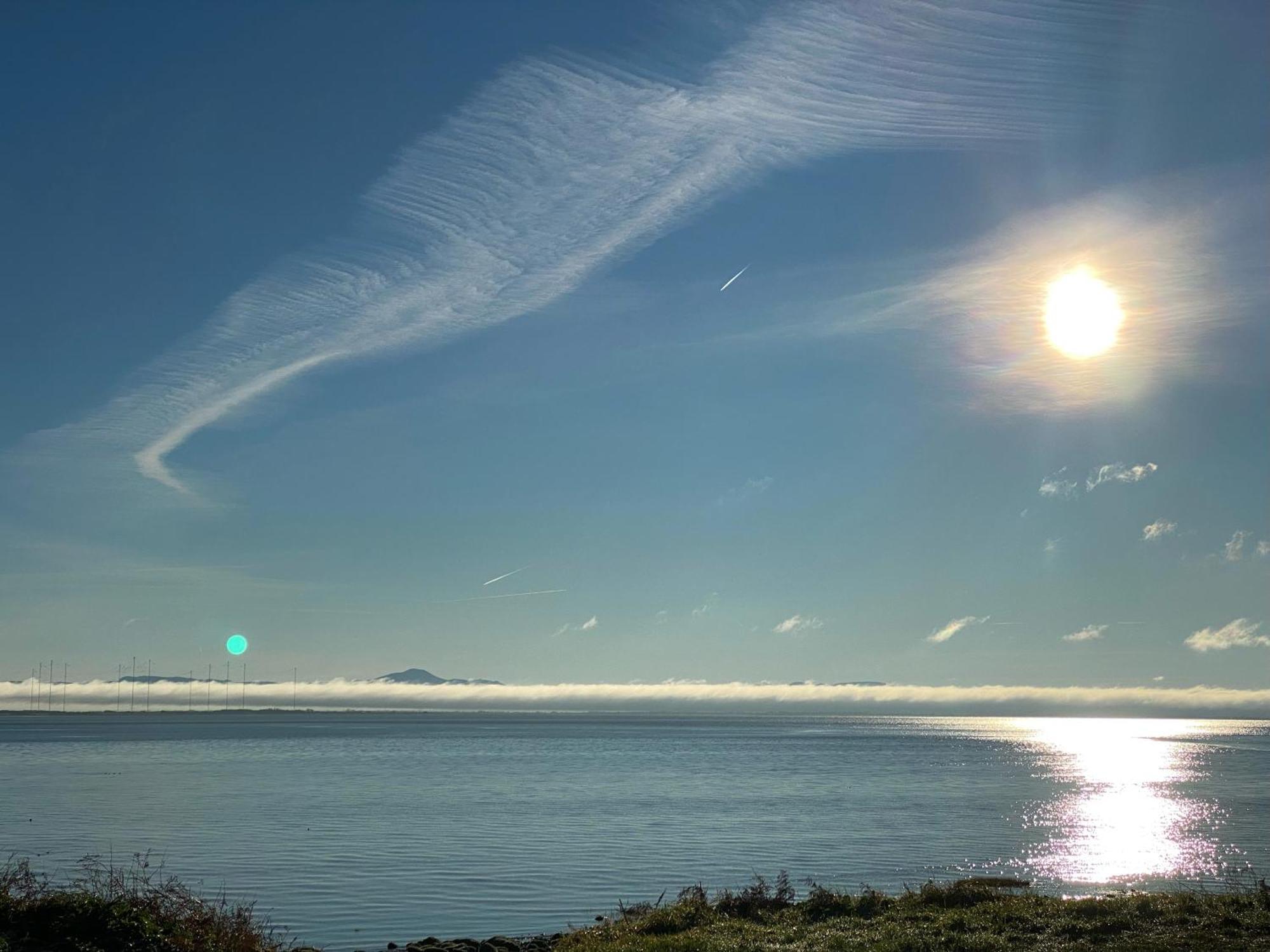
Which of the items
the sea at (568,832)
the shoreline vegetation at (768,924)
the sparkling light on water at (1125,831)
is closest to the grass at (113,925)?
the shoreline vegetation at (768,924)

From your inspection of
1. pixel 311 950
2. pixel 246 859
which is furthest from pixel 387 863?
pixel 311 950

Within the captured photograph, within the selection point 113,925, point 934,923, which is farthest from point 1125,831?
point 113,925

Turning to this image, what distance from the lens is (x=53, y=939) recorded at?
780 inches

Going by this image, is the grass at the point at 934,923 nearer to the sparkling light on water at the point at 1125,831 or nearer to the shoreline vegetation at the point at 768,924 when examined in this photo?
the shoreline vegetation at the point at 768,924

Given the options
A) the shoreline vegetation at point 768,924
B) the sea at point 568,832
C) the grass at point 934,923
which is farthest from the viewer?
the sea at point 568,832

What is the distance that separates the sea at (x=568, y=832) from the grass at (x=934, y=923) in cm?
609

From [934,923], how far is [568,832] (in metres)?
31.6

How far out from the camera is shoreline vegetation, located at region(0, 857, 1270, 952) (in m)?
20.2

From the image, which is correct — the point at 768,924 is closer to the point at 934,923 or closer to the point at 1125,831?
the point at 934,923

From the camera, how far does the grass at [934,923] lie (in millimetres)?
21812

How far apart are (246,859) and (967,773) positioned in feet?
283

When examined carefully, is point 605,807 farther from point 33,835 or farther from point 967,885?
point 967,885

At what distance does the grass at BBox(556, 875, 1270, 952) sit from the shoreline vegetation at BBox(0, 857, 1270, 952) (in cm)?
5

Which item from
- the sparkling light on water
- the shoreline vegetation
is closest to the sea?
the sparkling light on water
